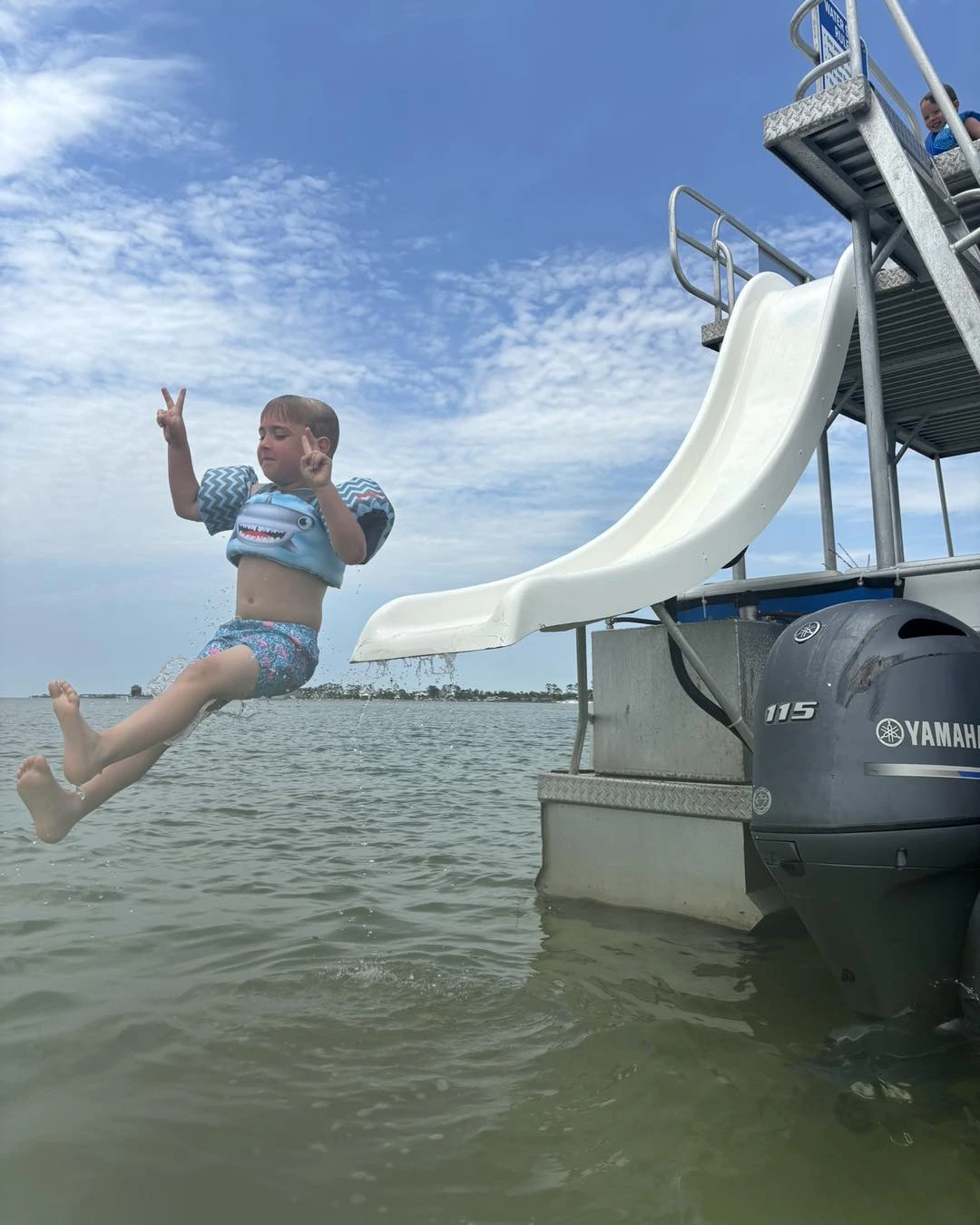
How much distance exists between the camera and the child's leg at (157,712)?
8.70 feet

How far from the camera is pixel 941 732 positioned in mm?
3178

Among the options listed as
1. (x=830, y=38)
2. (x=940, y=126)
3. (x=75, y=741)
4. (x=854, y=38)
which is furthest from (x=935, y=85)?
(x=75, y=741)

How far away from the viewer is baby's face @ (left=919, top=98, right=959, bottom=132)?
6.84 m

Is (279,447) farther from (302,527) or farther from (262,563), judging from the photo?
(262,563)

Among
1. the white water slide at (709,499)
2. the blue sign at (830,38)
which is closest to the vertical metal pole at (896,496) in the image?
the white water slide at (709,499)

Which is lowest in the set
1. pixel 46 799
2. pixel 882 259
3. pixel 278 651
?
pixel 46 799

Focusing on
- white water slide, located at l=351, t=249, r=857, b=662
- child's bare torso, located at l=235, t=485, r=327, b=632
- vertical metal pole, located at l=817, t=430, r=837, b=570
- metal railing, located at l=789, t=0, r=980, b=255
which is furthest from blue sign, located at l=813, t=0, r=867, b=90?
child's bare torso, located at l=235, t=485, r=327, b=632

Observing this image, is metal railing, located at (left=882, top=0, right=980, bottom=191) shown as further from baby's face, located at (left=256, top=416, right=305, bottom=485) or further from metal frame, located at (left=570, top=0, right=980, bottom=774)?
baby's face, located at (left=256, top=416, right=305, bottom=485)

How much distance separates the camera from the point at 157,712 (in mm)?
2691

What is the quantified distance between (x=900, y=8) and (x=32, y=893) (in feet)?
23.7

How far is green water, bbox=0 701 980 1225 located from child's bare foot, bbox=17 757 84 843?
818mm

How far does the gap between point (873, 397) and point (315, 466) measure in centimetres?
426

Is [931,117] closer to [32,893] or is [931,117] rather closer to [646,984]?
[646,984]

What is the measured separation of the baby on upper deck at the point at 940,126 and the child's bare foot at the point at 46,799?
6451 mm
